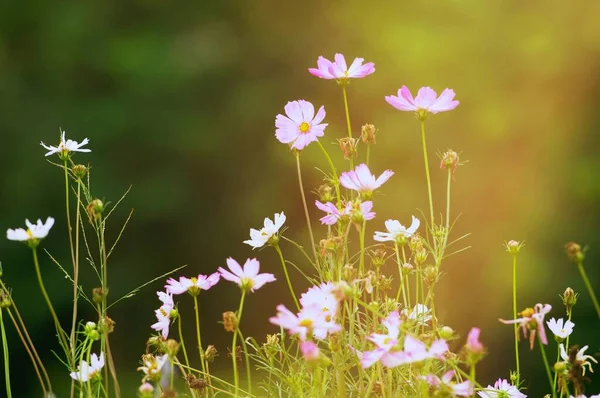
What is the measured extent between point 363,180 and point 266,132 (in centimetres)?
385

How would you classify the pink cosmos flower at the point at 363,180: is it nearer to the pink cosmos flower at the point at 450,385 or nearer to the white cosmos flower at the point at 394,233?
the white cosmos flower at the point at 394,233

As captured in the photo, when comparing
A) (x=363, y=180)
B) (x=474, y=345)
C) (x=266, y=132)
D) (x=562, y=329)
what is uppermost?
(x=266, y=132)

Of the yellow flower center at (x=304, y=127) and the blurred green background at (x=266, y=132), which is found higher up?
the blurred green background at (x=266, y=132)

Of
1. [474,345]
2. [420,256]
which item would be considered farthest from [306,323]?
[420,256]

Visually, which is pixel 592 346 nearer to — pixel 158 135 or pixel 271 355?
pixel 158 135

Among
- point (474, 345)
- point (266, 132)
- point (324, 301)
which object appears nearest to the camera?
point (474, 345)

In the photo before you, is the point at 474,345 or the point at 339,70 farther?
the point at 339,70

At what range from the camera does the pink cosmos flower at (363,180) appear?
763 mm

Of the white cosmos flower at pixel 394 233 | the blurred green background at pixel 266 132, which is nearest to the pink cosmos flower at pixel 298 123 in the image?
the white cosmos flower at pixel 394 233

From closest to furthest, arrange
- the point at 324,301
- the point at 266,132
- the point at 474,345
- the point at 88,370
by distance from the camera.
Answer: the point at 474,345
the point at 324,301
the point at 88,370
the point at 266,132

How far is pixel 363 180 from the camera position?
0.77 metres

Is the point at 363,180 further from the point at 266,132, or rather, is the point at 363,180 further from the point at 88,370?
the point at 266,132

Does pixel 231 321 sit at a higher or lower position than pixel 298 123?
lower

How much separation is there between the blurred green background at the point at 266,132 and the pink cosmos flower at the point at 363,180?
10.6 ft
